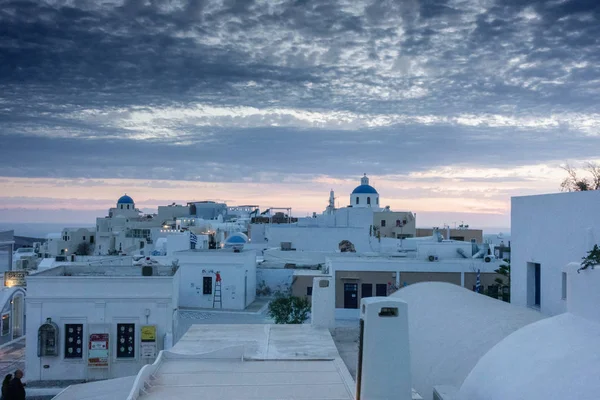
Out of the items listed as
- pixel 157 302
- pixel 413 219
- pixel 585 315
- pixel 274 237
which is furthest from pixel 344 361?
pixel 413 219

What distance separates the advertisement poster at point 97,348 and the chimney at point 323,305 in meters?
7.88

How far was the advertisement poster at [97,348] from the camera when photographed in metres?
18.3

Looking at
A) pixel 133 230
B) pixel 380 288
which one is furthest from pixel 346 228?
pixel 133 230

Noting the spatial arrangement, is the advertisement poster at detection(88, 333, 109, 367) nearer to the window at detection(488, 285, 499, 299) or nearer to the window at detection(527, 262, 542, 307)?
the window at detection(527, 262, 542, 307)

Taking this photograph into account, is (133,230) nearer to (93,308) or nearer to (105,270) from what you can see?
(105,270)

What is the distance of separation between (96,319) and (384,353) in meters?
13.5

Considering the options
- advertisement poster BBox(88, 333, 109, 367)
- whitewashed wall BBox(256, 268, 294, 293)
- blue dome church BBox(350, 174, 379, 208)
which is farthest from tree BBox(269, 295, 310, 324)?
blue dome church BBox(350, 174, 379, 208)

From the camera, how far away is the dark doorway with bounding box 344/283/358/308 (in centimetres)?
2658

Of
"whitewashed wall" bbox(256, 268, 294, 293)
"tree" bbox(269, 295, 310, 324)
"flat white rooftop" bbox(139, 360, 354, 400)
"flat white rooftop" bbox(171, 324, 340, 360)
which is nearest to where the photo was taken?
"flat white rooftop" bbox(139, 360, 354, 400)

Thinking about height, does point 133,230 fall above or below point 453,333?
above

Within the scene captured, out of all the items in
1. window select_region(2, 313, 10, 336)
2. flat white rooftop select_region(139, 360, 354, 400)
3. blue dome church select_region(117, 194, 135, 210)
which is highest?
blue dome church select_region(117, 194, 135, 210)

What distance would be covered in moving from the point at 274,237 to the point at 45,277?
30.9 metres

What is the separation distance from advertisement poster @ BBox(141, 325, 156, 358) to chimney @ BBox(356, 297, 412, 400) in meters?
12.3

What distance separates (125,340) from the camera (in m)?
18.4
